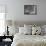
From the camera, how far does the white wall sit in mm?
4727

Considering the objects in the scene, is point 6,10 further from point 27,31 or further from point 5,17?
point 27,31

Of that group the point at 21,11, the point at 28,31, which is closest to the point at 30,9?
the point at 21,11

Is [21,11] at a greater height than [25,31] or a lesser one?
greater

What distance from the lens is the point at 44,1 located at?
473cm

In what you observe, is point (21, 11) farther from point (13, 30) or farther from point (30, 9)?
point (13, 30)

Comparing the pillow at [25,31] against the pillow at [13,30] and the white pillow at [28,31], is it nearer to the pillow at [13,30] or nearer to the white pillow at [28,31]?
the white pillow at [28,31]

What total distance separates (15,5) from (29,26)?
108 centimetres

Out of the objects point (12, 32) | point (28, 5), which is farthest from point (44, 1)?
point (12, 32)

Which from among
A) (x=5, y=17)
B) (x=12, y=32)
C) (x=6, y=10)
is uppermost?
(x=6, y=10)

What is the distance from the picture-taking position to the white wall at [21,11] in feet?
15.5

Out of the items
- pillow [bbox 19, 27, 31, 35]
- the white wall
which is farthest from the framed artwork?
pillow [bbox 19, 27, 31, 35]

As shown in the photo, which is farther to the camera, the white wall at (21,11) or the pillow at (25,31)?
the white wall at (21,11)

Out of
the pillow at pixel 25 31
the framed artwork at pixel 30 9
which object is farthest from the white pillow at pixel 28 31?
the framed artwork at pixel 30 9

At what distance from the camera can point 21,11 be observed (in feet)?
15.6
